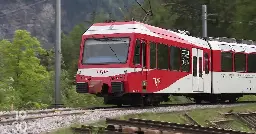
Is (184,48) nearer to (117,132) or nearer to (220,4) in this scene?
(117,132)

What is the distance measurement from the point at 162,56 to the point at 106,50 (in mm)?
2341

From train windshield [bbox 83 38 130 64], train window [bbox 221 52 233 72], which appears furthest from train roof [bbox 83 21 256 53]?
train windshield [bbox 83 38 130 64]

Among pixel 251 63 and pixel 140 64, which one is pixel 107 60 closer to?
pixel 140 64

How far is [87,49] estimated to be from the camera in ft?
58.5

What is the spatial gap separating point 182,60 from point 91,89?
A: 4.72 meters

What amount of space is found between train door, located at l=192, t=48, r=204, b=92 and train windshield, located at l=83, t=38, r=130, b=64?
4993mm

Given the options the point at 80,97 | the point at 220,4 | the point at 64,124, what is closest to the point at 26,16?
the point at 220,4

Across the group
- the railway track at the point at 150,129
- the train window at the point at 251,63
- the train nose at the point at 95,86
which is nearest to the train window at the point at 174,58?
the train nose at the point at 95,86

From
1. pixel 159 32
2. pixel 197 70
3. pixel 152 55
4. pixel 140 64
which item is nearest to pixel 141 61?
pixel 140 64

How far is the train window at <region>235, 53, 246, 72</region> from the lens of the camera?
79.1ft

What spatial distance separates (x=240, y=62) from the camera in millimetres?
24328

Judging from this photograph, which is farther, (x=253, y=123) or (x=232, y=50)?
(x=232, y=50)

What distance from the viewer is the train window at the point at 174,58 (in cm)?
1936

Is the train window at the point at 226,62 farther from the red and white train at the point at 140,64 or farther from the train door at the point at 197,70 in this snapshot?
the train door at the point at 197,70
